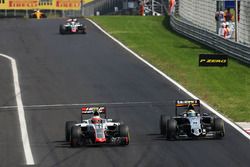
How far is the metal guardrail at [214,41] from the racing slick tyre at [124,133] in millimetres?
19919

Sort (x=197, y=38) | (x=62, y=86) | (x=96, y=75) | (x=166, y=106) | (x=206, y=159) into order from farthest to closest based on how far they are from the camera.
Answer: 1. (x=197, y=38)
2. (x=96, y=75)
3. (x=62, y=86)
4. (x=166, y=106)
5. (x=206, y=159)

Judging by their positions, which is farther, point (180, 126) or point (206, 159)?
point (180, 126)

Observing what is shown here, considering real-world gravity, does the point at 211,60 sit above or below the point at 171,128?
above

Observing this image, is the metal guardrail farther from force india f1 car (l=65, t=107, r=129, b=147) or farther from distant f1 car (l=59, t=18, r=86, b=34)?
force india f1 car (l=65, t=107, r=129, b=147)

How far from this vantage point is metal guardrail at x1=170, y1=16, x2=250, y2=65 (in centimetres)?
A: 4344

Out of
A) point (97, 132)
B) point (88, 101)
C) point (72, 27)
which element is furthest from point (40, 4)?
point (97, 132)

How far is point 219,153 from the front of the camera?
878 inches

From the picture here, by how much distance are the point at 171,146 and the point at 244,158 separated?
2473 millimetres

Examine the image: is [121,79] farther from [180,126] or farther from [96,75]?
[180,126]

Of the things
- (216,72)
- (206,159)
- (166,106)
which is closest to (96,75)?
(216,72)

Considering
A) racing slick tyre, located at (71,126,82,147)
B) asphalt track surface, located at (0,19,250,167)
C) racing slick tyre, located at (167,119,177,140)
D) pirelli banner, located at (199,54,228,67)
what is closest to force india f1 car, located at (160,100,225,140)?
racing slick tyre, located at (167,119,177,140)

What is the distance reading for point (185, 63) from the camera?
144 ft

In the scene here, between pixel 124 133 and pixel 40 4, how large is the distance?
74766 mm

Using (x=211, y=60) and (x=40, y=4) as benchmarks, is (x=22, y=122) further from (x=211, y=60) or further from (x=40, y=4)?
(x=40, y=4)
